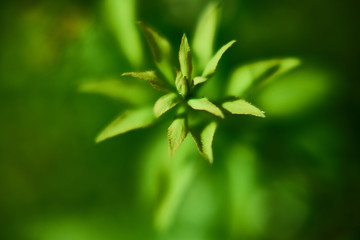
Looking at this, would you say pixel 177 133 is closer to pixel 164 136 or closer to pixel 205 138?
pixel 205 138

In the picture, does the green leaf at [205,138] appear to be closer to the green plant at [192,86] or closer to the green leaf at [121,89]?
the green plant at [192,86]

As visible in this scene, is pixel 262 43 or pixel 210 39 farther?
pixel 262 43

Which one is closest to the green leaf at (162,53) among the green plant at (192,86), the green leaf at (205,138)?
the green plant at (192,86)

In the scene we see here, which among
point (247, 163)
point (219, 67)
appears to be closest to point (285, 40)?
point (219, 67)

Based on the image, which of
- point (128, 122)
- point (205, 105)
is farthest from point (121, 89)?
point (205, 105)

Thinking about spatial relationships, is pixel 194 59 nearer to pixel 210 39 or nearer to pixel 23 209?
pixel 210 39

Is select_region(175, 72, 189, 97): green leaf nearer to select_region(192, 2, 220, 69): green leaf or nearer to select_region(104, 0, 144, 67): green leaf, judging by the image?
select_region(192, 2, 220, 69): green leaf
